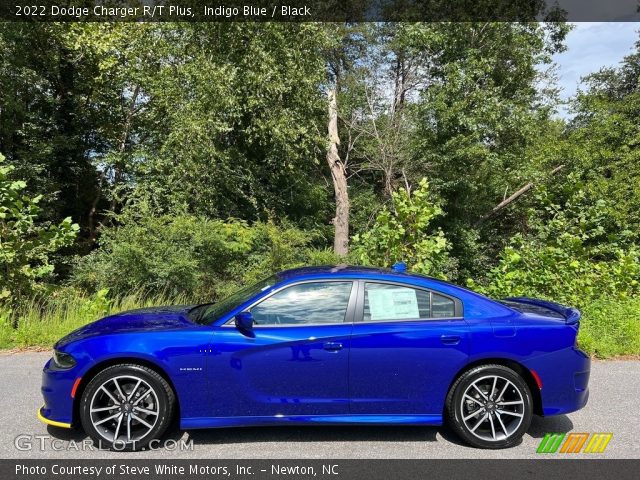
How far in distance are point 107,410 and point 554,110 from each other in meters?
19.8

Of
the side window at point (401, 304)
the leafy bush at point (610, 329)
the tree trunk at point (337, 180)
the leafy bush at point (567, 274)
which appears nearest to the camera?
the side window at point (401, 304)

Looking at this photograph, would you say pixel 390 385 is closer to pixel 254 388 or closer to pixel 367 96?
pixel 254 388

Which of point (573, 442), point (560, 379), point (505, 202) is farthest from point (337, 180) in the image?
point (573, 442)

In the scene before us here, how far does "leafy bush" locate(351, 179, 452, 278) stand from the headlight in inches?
211

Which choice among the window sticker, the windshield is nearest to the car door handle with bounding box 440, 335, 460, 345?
the window sticker

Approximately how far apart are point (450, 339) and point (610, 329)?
443 centimetres

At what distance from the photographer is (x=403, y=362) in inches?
148

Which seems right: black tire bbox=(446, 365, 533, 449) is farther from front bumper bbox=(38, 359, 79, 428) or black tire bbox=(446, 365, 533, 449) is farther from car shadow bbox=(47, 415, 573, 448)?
front bumper bbox=(38, 359, 79, 428)

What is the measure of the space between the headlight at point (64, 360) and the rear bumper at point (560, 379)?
3.61 m

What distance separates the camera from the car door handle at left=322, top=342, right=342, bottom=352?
3725 millimetres

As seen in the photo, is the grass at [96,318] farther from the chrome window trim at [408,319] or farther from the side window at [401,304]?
the side window at [401,304]

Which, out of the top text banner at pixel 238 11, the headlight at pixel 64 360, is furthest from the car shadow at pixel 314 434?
the top text banner at pixel 238 11

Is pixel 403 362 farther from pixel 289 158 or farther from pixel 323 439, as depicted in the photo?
pixel 289 158

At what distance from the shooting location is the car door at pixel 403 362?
3.75 m
